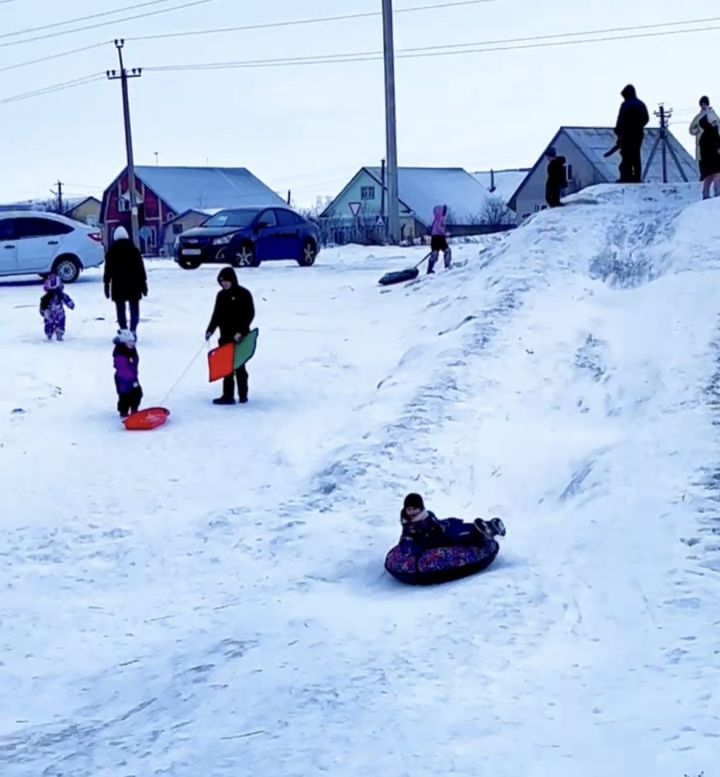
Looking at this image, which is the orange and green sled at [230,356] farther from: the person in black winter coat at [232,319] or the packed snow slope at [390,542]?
the packed snow slope at [390,542]

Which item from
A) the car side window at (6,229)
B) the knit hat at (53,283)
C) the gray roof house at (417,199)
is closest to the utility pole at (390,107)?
the car side window at (6,229)

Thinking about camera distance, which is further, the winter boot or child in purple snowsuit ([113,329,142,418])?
child in purple snowsuit ([113,329,142,418])

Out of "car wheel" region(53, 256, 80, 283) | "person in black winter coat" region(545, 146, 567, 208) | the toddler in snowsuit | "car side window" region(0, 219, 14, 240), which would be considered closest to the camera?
the toddler in snowsuit

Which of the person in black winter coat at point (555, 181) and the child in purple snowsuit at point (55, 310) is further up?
the person in black winter coat at point (555, 181)

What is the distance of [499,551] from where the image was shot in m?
7.89

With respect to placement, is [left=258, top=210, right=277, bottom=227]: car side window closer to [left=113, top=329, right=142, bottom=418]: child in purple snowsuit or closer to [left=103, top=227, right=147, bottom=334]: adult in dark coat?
[left=103, top=227, right=147, bottom=334]: adult in dark coat

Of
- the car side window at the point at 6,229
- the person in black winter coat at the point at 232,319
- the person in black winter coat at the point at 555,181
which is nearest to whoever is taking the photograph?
the person in black winter coat at the point at 232,319

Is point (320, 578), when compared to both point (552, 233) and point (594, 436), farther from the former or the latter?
point (552, 233)

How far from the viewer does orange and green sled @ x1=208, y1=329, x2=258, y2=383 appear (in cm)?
1288

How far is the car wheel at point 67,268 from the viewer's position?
2442 centimetres

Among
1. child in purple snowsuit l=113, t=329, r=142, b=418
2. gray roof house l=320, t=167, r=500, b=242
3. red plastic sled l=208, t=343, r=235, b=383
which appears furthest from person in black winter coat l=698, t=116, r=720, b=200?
gray roof house l=320, t=167, r=500, b=242

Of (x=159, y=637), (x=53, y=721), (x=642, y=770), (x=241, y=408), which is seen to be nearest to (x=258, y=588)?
(x=159, y=637)

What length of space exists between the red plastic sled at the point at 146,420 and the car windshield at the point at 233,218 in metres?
14.1

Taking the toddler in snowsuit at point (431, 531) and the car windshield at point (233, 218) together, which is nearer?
the toddler in snowsuit at point (431, 531)
